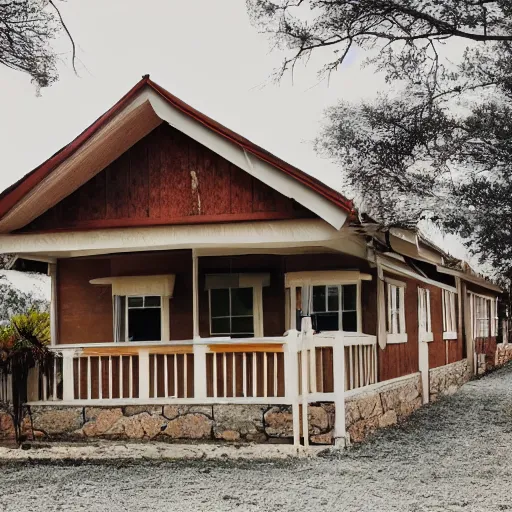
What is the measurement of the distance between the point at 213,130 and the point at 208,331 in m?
3.82

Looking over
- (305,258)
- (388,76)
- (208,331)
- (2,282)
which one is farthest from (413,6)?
(2,282)

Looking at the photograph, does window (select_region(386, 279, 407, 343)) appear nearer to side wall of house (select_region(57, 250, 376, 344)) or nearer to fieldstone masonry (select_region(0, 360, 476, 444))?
side wall of house (select_region(57, 250, 376, 344))

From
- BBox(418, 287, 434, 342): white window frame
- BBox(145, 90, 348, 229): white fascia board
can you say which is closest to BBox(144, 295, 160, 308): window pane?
BBox(145, 90, 348, 229): white fascia board

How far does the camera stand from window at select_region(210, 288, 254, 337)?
13.6m

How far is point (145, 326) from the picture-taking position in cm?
1406

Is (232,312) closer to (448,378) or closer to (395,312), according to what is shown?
(395,312)

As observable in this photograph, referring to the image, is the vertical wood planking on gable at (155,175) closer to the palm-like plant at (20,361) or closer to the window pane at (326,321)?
the palm-like plant at (20,361)

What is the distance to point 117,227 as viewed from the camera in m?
11.7

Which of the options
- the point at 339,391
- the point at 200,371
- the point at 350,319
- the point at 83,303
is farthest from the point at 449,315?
the point at 200,371

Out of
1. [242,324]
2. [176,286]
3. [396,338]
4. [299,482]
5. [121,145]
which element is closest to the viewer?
[299,482]

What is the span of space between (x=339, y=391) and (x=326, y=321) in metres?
2.98

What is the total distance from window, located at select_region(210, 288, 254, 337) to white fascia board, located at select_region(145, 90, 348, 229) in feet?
9.72

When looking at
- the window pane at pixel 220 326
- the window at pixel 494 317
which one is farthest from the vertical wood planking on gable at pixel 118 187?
the window at pixel 494 317

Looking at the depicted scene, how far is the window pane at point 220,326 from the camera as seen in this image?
13.7 m
